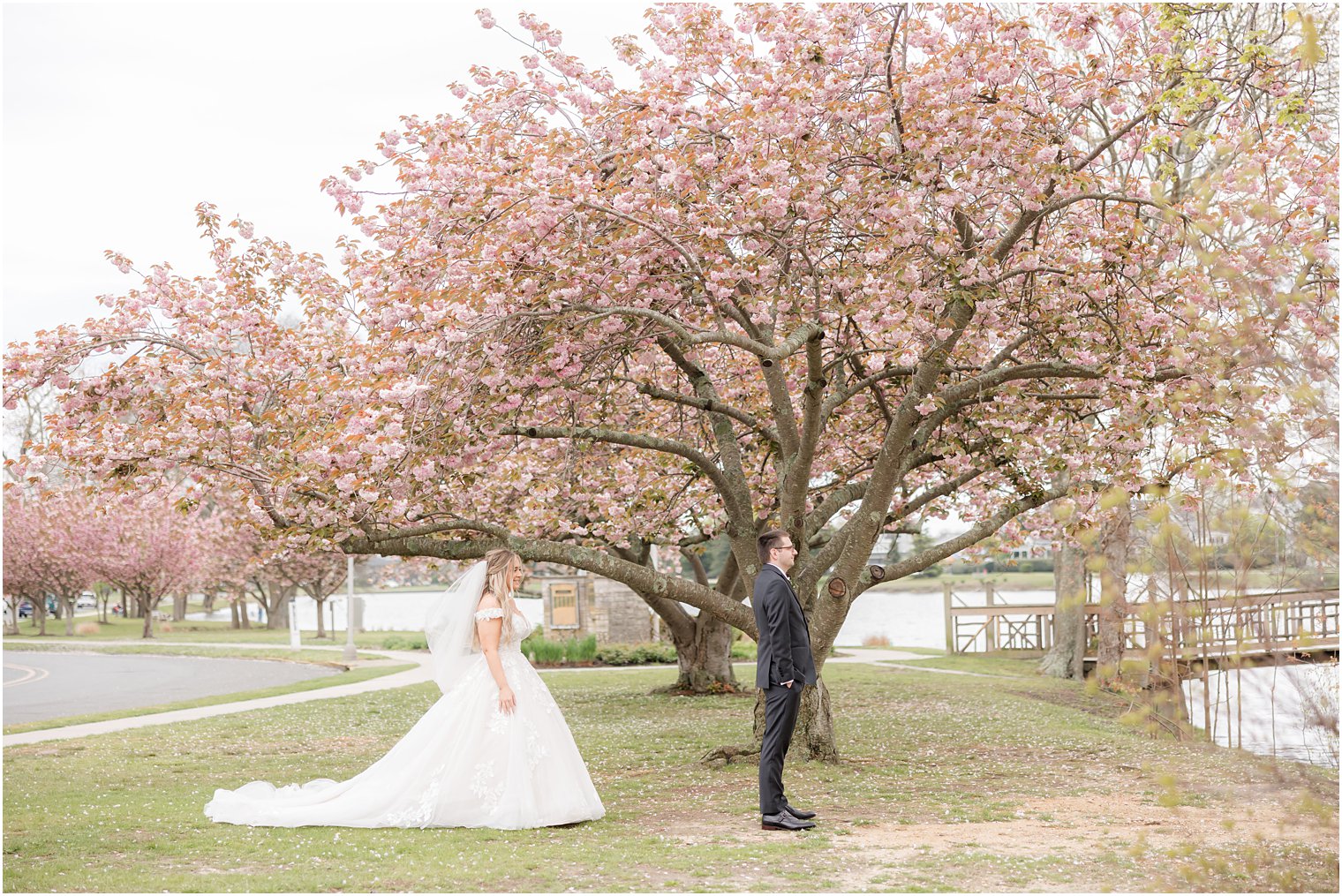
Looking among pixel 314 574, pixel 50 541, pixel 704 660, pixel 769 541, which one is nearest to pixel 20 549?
pixel 50 541

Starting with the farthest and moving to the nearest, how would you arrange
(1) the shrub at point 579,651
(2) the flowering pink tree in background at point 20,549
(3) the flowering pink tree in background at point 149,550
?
(2) the flowering pink tree in background at point 20,549 → (3) the flowering pink tree in background at point 149,550 → (1) the shrub at point 579,651

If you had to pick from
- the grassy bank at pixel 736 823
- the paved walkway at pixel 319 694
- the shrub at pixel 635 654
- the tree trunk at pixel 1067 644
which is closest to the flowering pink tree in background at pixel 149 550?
the paved walkway at pixel 319 694

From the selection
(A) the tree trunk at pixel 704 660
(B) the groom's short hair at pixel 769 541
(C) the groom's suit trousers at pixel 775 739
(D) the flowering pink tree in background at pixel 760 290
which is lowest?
(A) the tree trunk at pixel 704 660

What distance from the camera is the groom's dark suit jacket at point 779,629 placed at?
7602 mm

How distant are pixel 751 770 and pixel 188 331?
6.56 meters

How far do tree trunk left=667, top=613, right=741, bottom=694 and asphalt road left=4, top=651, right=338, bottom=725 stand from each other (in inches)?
321

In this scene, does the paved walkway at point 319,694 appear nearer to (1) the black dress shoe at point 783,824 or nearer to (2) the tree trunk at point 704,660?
(1) the black dress shoe at point 783,824

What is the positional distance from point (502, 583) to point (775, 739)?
211 cm

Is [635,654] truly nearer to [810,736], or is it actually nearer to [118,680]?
[118,680]

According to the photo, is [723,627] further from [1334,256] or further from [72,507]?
[72,507]

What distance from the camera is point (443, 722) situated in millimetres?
8039

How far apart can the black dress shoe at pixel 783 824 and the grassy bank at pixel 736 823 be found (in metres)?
0.10

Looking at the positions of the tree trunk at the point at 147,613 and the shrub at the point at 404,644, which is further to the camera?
the tree trunk at the point at 147,613

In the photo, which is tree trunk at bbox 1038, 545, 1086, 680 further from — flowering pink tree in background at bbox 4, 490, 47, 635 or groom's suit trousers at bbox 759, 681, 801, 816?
flowering pink tree in background at bbox 4, 490, 47, 635
